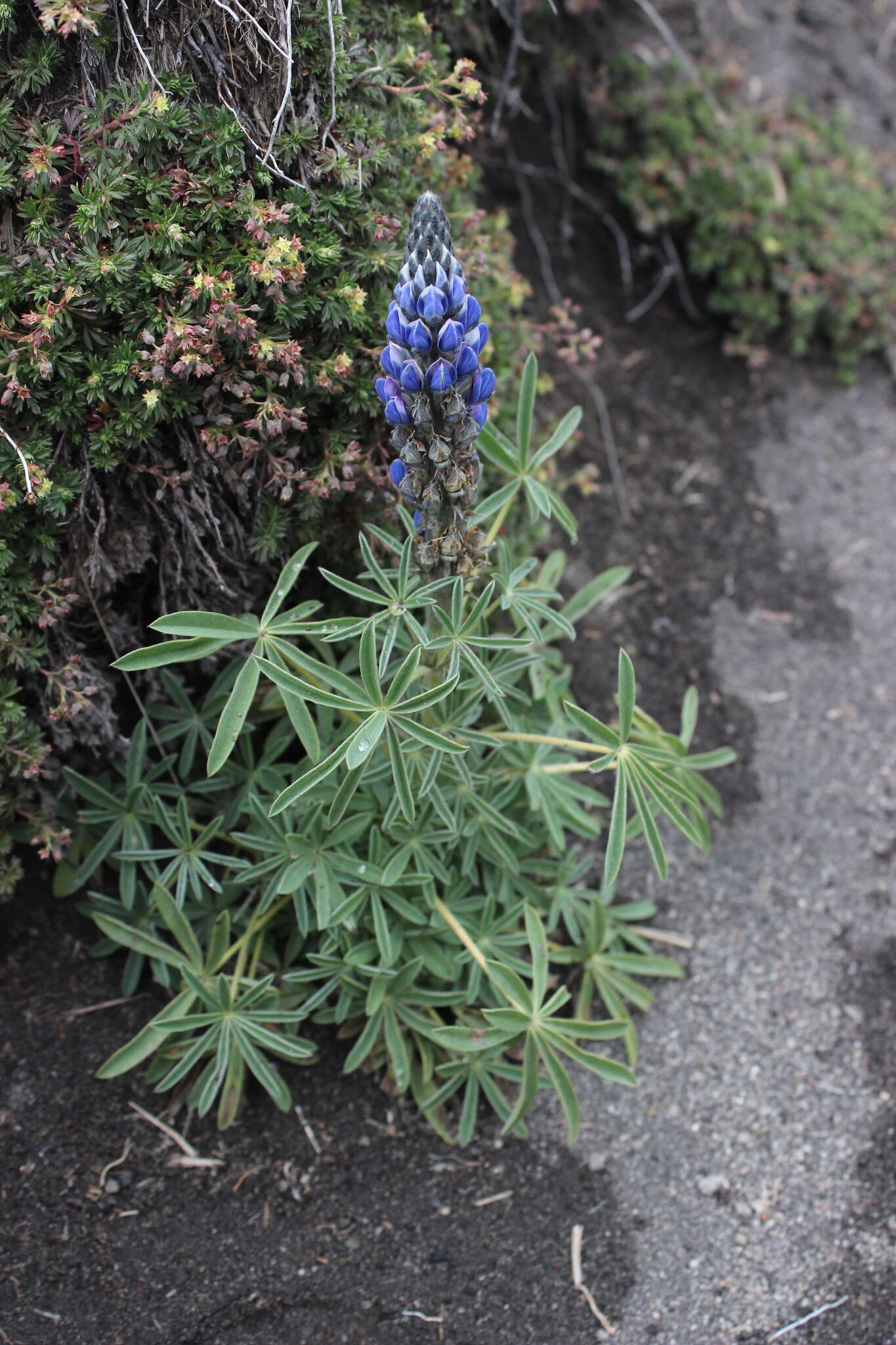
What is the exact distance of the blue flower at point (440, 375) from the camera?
5.65ft

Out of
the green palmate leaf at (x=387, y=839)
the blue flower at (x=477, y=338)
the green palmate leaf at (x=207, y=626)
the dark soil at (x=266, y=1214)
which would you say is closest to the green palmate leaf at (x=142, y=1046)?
the green palmate leaf at (x=387, y=839)

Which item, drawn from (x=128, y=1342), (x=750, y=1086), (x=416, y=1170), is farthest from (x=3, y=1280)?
(x=750, y=1086)

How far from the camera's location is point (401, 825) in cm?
227

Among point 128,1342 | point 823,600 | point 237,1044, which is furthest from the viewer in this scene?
point 823,600

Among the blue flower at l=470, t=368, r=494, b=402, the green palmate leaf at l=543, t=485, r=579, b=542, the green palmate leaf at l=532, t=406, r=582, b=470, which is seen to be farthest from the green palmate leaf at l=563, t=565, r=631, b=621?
the blue flower at l=470, t=368, r=494, b=402

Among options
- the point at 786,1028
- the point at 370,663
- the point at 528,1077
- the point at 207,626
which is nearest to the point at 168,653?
the point at 207,626

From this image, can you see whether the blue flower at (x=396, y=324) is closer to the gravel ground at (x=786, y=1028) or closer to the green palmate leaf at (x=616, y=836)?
the green palmate leaf at (x=616, y=836)

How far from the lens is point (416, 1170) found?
2.34 m

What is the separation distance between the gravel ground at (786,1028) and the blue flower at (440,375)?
1.65m

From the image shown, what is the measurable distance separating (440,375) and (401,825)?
985 millimetres

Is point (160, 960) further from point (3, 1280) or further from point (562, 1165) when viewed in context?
point (562, 1165)

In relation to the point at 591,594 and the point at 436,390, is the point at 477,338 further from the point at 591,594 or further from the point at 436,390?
the point at 591,594

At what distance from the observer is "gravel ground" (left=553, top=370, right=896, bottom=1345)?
226 cm

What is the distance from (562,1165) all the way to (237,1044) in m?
0.81
